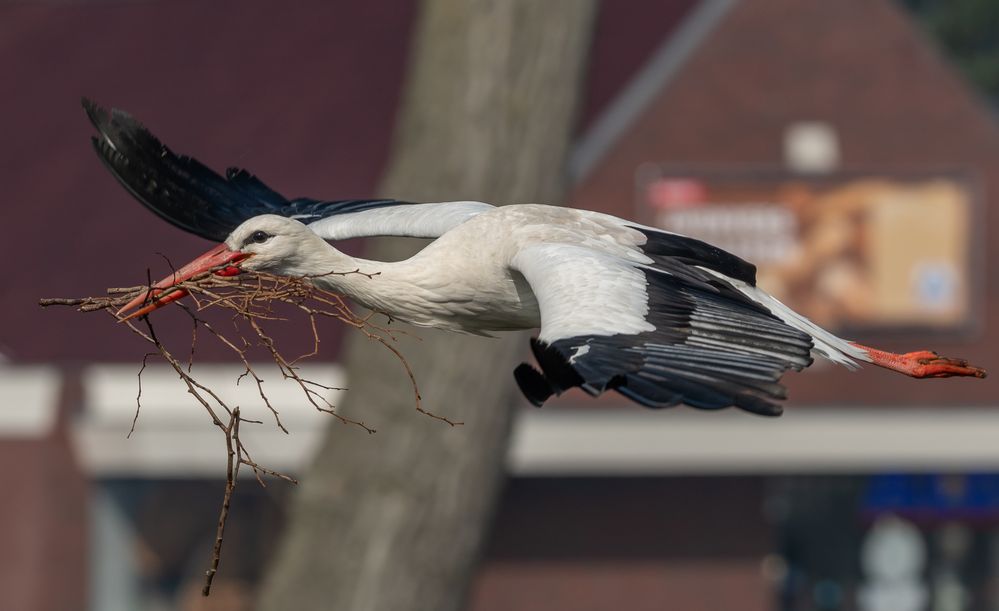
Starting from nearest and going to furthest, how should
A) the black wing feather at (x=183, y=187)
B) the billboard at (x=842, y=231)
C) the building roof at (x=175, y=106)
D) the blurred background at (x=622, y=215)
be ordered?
→ the black wing feather at (x=183, y=187) → the billboard at (x=842, y=231) → the blurred background at (x=622, y=215) → the building roof at (x=175, y=106)

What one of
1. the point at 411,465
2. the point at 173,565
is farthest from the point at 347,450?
the point at 173,565

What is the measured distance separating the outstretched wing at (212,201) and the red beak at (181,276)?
0.73ft

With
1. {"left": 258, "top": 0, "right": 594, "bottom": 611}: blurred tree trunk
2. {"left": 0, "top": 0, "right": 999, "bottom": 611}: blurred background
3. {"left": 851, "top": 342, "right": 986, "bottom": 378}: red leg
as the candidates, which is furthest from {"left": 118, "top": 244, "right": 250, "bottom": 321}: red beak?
{"left": 0, "top": 0, "right": 999, "bottom": 611}: blurred background

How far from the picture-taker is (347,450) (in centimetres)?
926

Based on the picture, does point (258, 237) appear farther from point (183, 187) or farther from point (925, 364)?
point (925, 364)

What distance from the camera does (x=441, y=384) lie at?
8641 mm

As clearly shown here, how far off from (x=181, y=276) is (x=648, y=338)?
0.94m

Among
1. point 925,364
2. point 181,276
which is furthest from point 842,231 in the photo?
point 181,276

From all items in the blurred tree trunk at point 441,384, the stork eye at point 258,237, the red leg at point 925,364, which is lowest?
the stork eye at point 258,237

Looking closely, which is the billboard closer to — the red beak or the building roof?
the building roof

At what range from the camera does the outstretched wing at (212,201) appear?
3.37 meters

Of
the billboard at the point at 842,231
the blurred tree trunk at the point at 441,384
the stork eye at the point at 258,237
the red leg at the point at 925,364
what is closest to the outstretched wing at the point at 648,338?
the red leg at the point at 925,364

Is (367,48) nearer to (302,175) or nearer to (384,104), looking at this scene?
(384,104)

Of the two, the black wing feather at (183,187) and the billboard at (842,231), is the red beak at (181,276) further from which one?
the billboard at (842,231)
